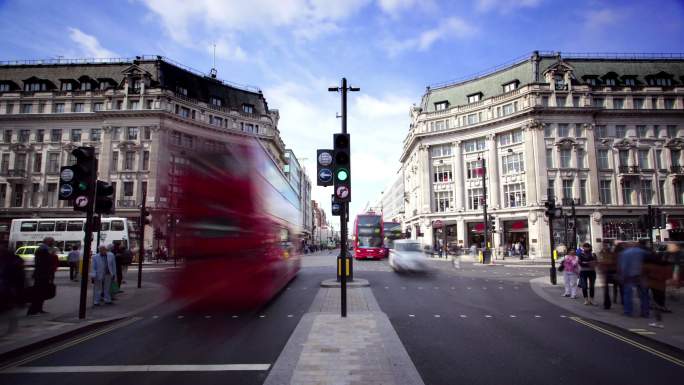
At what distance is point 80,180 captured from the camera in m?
7.93

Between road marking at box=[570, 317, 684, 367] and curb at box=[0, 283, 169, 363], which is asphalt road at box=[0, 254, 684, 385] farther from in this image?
curb at box=[0, 283, 169, 363]

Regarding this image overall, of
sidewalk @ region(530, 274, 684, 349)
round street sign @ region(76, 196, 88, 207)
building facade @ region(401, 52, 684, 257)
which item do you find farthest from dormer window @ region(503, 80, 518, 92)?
round street sign @ region(76, 196, 88, 207)

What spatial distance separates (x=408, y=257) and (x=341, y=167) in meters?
13.0

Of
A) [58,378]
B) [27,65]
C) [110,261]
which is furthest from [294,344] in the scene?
[27,65]

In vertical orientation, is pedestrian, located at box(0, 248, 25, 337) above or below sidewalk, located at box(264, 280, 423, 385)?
above

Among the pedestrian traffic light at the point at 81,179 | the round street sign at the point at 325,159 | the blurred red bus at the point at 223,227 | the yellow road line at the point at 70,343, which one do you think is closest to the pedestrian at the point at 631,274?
the round street sign at the point at 325,159

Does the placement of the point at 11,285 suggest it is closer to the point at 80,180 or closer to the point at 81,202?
the point at 81,202

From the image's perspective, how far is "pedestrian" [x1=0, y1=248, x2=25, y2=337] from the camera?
6.20 meters

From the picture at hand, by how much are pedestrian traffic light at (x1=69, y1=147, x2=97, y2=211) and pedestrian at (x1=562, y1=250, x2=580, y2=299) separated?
1320 cm

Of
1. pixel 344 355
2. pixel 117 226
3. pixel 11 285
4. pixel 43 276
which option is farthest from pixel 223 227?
pixel 117 226

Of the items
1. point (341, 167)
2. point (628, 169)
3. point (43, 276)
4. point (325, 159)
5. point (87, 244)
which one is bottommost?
point (43, 276)

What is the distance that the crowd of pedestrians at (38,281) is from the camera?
6.29 metres

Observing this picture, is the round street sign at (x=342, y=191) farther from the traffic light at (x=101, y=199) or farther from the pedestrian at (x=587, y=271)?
the pedestrian at (x=587, y=271)

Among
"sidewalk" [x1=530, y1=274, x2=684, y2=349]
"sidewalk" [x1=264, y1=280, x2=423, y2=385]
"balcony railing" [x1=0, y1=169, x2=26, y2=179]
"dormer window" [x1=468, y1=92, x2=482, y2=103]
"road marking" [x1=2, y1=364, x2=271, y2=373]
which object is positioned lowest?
"sidewalk" [x1=530, y1=274, x2=684, y2=349]
